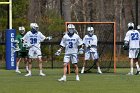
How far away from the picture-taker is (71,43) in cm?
2214

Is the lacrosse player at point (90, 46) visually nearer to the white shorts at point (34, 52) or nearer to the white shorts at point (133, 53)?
the white shorts at point (133, 53)

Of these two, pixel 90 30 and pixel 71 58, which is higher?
pixel 90 30

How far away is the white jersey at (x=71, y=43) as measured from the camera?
22109 mm

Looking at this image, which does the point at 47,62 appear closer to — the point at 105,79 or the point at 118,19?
the point at 105,79

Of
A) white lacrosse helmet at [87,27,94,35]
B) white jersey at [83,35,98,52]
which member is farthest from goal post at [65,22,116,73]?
white jersey at [83,35,98,52]

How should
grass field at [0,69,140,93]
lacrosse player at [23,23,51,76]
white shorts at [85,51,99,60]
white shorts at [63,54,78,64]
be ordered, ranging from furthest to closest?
white shorts at [85,51,99,60], lacrosse player at [23,23,51,76], white shorts at [63,54,78,64], grass field at [0,69,140,93]

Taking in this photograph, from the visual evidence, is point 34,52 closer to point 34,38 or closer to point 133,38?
point 34,38

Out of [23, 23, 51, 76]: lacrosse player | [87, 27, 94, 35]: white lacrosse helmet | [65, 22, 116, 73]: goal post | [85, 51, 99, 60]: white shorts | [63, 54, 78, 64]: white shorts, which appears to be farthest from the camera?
[65, 22, 116, 73]: goal post

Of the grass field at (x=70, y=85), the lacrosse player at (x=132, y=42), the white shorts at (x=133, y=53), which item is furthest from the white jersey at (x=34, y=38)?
the white shorts at (x=133, y=53)

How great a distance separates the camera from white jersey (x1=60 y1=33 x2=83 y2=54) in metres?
22.1

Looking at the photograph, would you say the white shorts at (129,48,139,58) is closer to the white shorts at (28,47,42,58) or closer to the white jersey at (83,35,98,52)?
the white jersey at (83,35,98,52)

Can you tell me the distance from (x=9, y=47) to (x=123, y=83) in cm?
1019

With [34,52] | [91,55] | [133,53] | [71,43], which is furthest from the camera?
[91,55]

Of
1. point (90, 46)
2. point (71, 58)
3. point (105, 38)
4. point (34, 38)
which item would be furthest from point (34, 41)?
point (105, 38)
